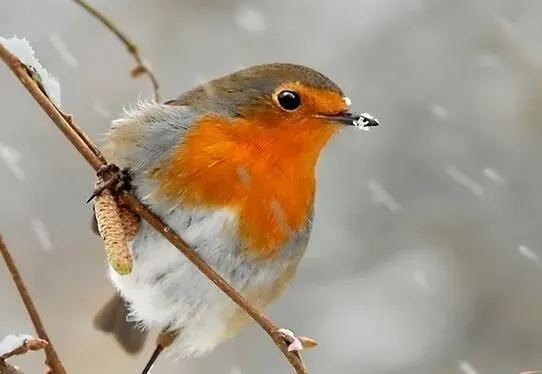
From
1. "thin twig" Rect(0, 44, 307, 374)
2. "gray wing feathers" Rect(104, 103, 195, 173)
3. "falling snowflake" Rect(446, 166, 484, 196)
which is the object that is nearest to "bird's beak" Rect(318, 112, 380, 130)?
"gray wing feathers" Rect(104, 103, 195, 173)

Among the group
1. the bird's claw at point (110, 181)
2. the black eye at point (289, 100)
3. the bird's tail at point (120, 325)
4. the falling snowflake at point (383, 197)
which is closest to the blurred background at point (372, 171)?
the falling snowflake at point (383, 197)

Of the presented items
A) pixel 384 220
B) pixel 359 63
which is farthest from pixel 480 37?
pixel 384 220

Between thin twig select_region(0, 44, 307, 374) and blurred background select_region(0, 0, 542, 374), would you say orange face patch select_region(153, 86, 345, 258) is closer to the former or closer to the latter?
thin twig select_region(0, 44, 307, 374)

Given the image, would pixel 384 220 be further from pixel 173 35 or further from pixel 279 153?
pixel 279 153

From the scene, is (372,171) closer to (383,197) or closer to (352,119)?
(383,197)

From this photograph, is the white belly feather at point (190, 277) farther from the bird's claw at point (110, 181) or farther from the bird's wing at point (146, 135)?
the bird's claw at point (110, 181)

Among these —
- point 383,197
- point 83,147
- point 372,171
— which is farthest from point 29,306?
point 372,171
